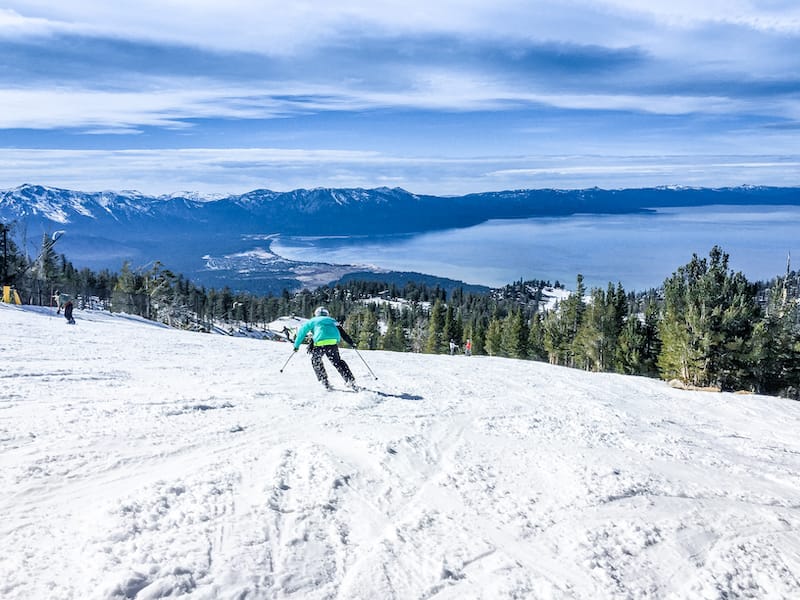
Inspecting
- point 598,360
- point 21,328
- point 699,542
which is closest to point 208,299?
point 598,360

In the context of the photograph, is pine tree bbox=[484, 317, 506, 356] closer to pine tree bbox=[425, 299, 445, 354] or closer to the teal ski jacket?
pine tree bbox=[425, 299, 445, 354]

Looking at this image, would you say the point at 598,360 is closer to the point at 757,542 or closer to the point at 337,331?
the point at 337,331

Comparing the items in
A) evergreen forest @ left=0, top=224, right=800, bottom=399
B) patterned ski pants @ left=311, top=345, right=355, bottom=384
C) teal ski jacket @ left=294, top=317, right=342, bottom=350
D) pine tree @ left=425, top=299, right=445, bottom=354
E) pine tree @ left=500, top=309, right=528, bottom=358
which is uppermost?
teal ski jacket @ left=294, top=317, right=342, bottom=350

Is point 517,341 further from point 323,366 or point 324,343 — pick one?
point 324,343

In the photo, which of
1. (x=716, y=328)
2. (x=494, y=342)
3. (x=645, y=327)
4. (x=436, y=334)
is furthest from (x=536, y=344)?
(x=716, y=328)

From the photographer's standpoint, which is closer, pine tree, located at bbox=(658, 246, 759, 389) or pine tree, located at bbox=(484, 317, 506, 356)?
Answer: pine tree, located at bbox=(658, 246, 759, 389)

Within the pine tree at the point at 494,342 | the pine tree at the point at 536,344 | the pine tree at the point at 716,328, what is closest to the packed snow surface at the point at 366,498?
the pine tree at the point at 716,328

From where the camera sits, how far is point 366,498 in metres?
5.52

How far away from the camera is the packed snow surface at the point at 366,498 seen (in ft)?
13.4

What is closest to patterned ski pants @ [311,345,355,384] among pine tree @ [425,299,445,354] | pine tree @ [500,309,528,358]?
pine tree @ [500,309,528,358]

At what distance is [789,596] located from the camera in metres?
4.54

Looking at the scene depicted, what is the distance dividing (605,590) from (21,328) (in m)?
21.0

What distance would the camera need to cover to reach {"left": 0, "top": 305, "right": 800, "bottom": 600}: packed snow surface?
4.09 m

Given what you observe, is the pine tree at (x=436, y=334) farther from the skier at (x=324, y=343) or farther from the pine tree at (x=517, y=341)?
the skier at (x=324, y=343)
